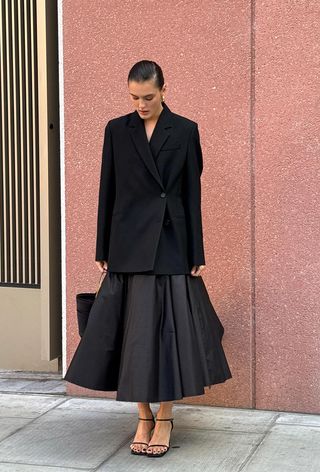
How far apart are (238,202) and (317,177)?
1.55ft

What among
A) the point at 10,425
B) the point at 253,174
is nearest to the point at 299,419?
the point at 253,174

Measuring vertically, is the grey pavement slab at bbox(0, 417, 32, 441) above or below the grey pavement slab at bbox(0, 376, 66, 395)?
below

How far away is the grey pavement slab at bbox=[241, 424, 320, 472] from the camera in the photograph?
480 cm

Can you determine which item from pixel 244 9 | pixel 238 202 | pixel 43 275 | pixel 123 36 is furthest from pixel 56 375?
pixel 244 9

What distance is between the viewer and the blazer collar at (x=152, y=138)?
16.0 ft

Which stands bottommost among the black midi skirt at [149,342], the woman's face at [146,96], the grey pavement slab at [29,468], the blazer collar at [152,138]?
the grey pavement slab at [29,468]

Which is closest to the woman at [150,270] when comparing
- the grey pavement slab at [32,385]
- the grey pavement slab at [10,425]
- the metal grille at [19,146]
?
the grey pavement slab at [10,425]

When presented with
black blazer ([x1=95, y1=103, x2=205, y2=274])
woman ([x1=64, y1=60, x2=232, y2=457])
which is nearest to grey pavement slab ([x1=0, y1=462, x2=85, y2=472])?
woman ([x1=64, y1=60, x2=232, y2=457])

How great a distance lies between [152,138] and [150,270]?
643 mm

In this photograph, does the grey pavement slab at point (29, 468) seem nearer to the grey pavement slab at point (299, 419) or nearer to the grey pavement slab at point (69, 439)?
the grey pavement slab at point (69, 439)

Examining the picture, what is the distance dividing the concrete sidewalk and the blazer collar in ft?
4.47

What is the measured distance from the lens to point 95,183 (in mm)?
6078

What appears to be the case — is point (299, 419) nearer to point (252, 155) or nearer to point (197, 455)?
point (197, 455)

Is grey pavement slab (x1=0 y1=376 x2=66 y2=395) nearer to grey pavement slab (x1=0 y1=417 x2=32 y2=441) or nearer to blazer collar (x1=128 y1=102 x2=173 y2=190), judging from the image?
grey pavement slab (x1=0 y1=417 x2=32 y2=441)
